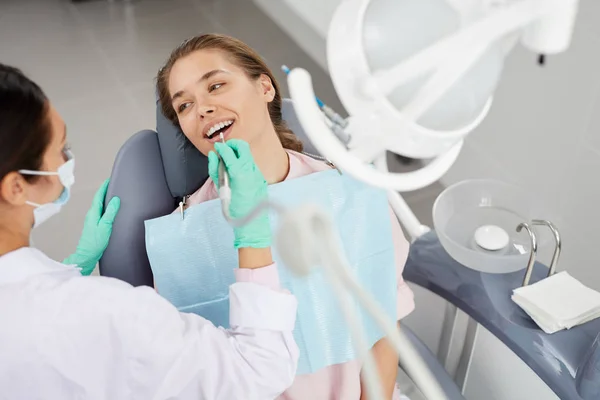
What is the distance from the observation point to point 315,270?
140 cm

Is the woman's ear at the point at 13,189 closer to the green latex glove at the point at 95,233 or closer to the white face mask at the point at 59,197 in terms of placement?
the white face mask at the point at 59,197

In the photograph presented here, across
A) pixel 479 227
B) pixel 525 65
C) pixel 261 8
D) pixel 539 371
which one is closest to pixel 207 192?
pixel 479 227

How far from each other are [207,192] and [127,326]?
59cm

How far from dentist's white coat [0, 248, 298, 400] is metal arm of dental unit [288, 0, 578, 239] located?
51 centimetres

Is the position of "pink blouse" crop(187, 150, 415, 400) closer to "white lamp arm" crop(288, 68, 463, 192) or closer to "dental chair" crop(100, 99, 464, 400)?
"dental chair" crop(100, 99, 464, 400)

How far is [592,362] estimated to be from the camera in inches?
50.4

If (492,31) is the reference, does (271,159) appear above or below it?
below

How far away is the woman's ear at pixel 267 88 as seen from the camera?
5.17ft

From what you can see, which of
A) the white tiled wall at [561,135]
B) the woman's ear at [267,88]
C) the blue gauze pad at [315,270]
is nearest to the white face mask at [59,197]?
the blue gauze pad at [315,270]

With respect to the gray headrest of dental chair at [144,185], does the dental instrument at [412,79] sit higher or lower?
higher

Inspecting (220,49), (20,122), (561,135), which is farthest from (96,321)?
(561,135)

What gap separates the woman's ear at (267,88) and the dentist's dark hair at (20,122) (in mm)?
610

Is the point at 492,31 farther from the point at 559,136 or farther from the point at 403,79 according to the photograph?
the point at 559,136

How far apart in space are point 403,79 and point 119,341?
2.17 feet
